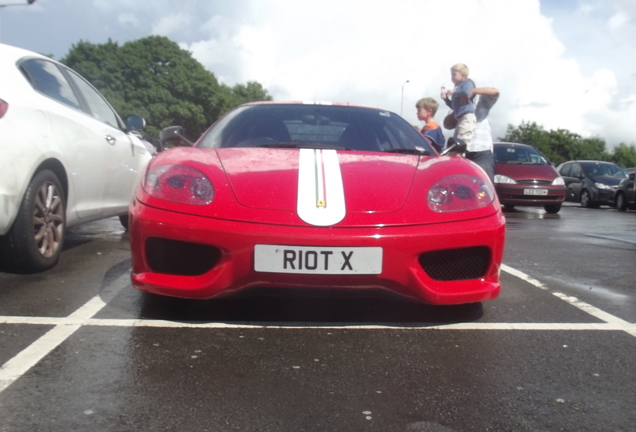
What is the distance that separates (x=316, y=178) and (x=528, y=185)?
1065cm

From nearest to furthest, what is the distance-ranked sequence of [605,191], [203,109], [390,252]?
[390,252] < [605,191] < [203,109]

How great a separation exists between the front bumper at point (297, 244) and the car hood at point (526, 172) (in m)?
10.5

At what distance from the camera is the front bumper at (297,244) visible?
3.07 meters

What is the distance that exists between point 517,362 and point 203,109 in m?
63.4

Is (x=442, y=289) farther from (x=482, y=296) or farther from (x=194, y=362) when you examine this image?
(x=194, y=362)

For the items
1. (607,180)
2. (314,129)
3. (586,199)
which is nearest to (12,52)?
(314,129)

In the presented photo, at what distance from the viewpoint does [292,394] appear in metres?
2.46

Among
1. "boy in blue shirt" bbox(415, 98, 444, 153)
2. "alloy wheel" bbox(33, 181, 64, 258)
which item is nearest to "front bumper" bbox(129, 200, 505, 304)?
"alloy wheel" bbox(33, 181, 64, 258)

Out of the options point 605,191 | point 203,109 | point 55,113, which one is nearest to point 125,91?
point 203,109

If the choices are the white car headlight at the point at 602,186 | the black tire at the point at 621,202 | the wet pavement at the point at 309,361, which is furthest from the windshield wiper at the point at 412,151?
the white car headlight at the point at 602,186

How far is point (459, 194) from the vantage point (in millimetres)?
3439

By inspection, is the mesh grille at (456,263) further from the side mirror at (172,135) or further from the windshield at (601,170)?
the windshield at (601,170)

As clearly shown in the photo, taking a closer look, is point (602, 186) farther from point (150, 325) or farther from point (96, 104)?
point (150, 325)

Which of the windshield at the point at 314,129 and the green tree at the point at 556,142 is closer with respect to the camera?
the windshield at the point at 314,129
